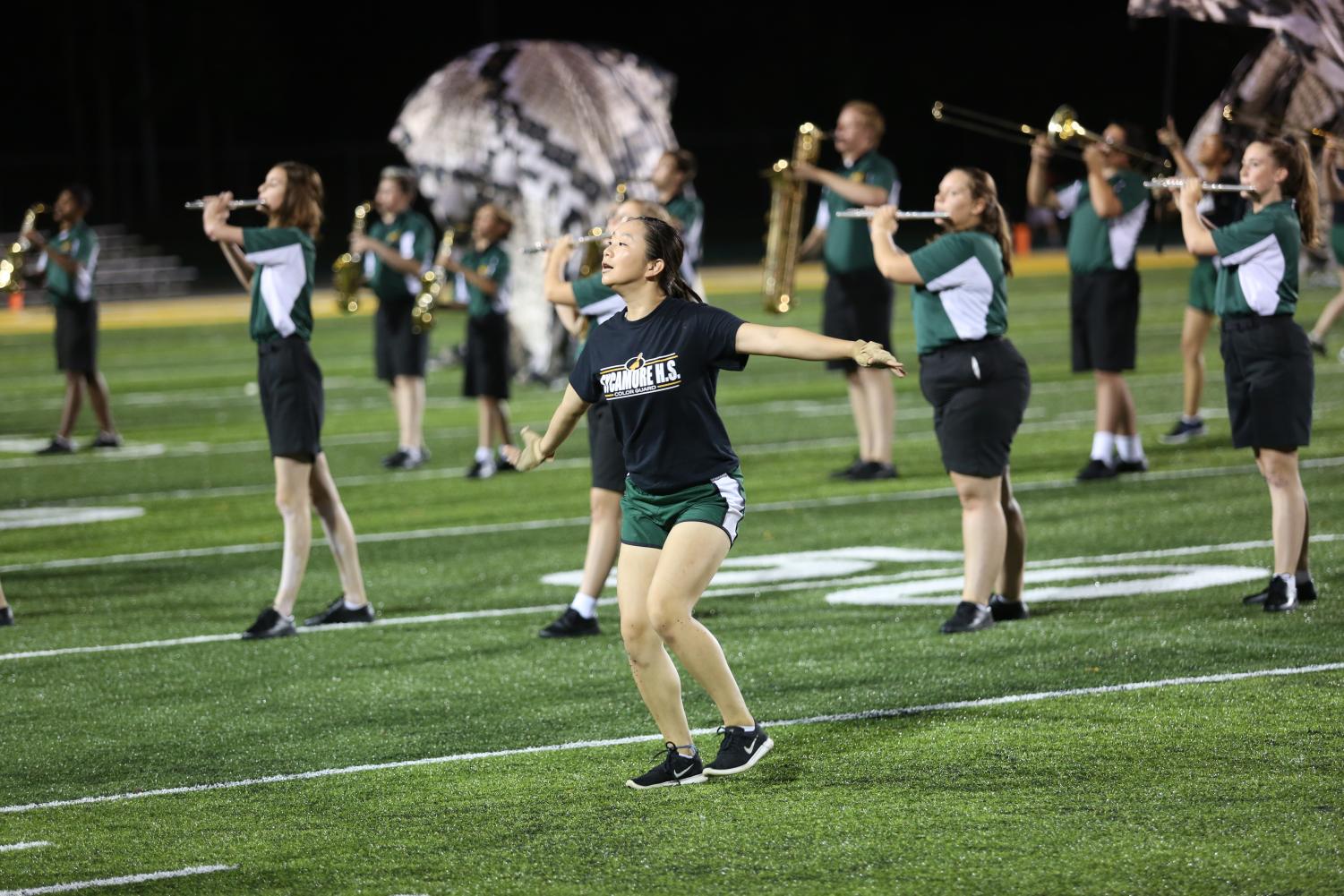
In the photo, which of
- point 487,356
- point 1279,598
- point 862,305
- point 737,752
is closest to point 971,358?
point 1279,598

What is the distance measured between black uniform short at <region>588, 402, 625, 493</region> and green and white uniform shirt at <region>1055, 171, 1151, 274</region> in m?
4.78

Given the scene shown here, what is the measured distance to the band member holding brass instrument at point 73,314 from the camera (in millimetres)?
15164

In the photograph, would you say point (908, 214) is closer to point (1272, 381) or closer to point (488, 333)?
point (1272, 381)

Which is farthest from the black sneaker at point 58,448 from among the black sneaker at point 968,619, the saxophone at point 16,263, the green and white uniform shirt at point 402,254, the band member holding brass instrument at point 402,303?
the black sneaker at point 968,619

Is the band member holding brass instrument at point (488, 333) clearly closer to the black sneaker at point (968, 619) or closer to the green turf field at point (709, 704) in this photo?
the green turf field at point (709, 704)

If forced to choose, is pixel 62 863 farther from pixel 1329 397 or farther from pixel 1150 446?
pixel 1329 397

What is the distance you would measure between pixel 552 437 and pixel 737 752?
3.52 feet

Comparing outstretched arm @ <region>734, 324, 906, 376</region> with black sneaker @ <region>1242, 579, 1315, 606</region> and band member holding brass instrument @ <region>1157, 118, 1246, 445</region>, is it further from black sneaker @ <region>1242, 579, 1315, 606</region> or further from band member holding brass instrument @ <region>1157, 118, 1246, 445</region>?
band member holding brass instrument @ <region>1157, 118, 1246, 445</region>

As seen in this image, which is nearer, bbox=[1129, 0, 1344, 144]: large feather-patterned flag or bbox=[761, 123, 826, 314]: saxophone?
bbox=[1129, 0, 1344, 144]: large feather-patterned flag

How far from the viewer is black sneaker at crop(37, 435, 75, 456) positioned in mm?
15133

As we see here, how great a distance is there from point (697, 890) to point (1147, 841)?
3.75 ft

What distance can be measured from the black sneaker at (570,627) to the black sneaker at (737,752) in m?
2.30

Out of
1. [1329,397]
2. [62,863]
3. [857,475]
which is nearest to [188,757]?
[62,863]

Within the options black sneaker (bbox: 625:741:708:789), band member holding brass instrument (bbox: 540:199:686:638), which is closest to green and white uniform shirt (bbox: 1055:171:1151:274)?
band member holding brass instrument (bbox: 540:199:686:638)
